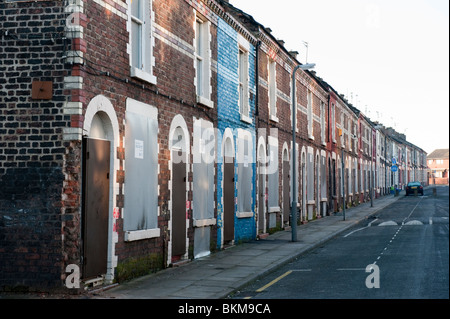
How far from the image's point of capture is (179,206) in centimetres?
1486

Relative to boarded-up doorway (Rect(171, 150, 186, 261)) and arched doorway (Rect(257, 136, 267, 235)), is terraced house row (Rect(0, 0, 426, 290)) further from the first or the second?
arched doorway (Rect(257, 136, 267, 235))

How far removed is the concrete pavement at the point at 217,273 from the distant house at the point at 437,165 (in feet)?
425

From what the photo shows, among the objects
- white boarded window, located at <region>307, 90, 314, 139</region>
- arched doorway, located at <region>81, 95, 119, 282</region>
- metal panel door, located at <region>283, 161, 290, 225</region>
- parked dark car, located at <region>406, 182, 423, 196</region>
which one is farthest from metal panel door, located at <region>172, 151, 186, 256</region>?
parked dark car, located at <region>406, 182, 423, 196</region>

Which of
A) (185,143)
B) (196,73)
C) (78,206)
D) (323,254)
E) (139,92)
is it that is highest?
(196,73)

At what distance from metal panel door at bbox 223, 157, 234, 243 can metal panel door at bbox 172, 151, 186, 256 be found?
142 inches

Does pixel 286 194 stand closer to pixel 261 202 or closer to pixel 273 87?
pixel 261 202

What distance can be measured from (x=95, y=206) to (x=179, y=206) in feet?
14.0

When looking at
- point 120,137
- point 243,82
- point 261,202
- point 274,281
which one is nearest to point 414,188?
point 261,202

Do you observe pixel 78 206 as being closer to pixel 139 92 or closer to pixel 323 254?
pixel 139 92

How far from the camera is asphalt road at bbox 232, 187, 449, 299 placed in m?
10.4

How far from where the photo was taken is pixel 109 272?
11180mm

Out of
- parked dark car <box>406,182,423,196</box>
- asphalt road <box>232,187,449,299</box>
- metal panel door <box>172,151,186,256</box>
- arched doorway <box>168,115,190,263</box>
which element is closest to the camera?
asphalt road <box>232,187,449,299</box>
